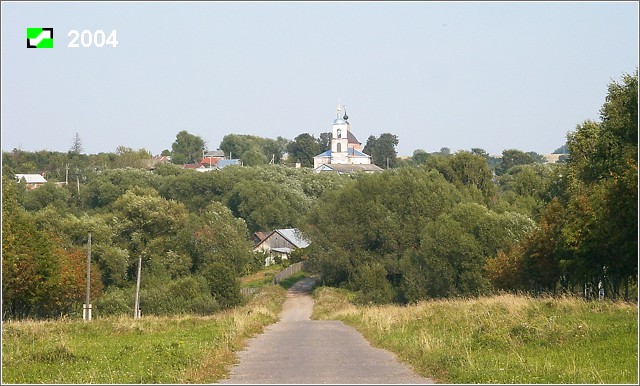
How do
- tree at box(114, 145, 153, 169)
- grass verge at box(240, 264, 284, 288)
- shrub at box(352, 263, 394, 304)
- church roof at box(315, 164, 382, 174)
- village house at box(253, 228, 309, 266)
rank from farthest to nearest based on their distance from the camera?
church roof at box(315, 164, 382, 174) < tree at box(114, 145, 153, 169) < village house at box(253, 228, 309, 266) < grass verge at box(240, 264, 284, 288) < shrub at box(352, 263, 394, 304)

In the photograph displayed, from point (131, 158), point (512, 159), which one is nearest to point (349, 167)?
point (512, 159)

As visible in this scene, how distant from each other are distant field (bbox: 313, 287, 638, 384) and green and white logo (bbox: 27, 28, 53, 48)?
8573mm

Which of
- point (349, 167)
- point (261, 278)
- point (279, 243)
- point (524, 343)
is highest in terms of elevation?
point (349, 167)

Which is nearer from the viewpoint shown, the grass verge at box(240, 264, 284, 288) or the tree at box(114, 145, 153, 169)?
the grass verge at box(240, 264, 284, 288)

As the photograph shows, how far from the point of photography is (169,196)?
108938 millimetres

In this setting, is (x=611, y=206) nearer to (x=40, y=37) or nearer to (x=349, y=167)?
(x=40, y=37)

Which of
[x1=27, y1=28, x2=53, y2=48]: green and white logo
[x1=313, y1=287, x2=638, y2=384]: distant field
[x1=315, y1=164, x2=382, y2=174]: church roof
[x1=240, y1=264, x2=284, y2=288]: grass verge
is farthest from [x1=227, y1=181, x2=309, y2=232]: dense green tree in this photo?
[x1=27, y1=28, x2=53, y2=48]: green and white logo

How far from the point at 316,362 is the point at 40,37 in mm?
7615

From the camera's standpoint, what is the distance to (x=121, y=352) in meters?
18.8

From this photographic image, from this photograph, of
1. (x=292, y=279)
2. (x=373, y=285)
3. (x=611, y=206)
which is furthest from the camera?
(x=292, y=279)

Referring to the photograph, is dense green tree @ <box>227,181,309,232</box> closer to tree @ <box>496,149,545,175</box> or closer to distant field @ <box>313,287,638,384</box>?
tree @ <box>496,149,545,175</box>

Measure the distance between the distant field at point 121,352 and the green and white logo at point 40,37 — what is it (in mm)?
5579

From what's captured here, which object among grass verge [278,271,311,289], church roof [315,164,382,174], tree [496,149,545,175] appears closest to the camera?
grass verge [278,271,311,289]

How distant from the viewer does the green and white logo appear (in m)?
16.6
